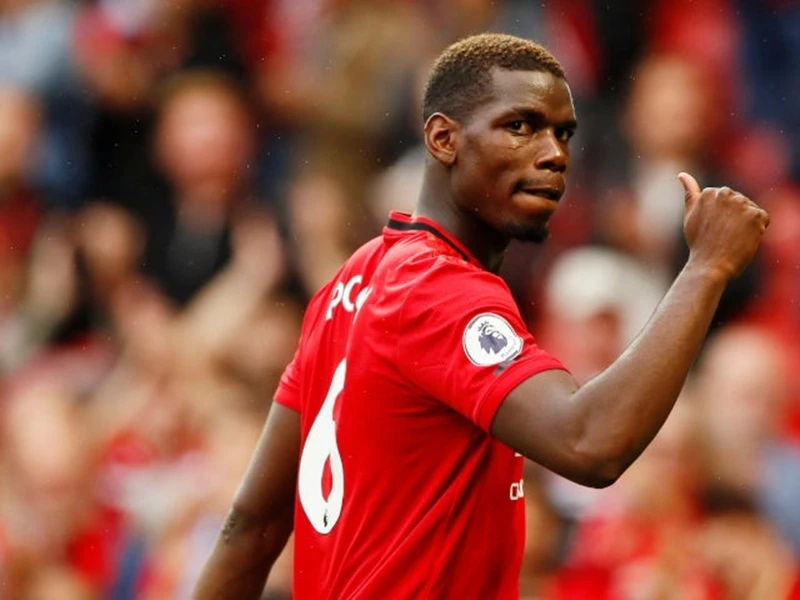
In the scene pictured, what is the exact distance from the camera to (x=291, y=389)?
11.7 ft

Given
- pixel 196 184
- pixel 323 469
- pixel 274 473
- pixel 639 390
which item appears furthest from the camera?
pixel 196 184

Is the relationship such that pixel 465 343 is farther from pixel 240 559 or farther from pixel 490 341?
pixel 240 559

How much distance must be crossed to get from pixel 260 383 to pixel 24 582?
1263mm

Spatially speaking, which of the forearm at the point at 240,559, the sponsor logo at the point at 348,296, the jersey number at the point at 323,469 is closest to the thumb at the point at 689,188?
the sponsor logo at the point at 348,296

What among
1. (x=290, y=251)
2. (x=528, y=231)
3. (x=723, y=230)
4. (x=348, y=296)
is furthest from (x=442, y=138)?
(x=290, y=251)

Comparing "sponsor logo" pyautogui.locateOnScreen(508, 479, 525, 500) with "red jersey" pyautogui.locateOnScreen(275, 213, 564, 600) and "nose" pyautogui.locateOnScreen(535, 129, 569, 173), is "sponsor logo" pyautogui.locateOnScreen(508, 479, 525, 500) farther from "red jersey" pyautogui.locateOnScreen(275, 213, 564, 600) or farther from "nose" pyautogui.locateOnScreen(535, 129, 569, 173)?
"nose" pyautogui.locateOnScreen(535, 129, 569, 173)

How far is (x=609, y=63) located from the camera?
6848 millimetres

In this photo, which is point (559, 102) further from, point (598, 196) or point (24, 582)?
point (24, 582)

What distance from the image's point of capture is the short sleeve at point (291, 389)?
3.55 m

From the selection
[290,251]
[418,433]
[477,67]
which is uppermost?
[477,67]

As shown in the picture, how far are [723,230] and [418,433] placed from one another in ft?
2.22

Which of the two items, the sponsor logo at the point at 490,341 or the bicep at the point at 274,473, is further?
the bicep at the point at 274,473

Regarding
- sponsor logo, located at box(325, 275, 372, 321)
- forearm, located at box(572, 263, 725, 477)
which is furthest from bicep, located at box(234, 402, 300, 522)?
forearm, located at box(572, 263, 725, 477)

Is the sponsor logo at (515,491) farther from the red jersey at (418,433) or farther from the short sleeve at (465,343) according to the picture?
the short sleeve at (465,343)
